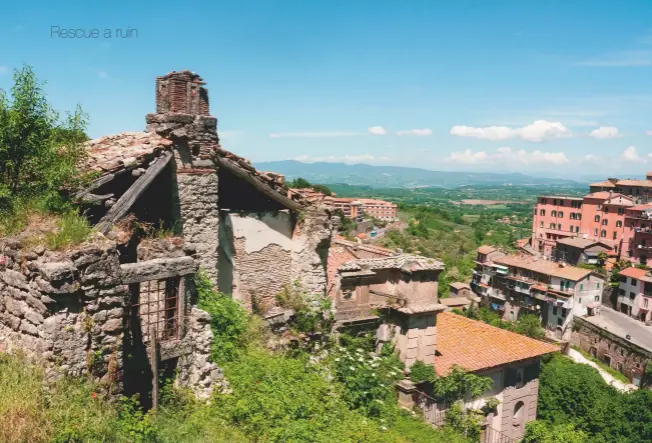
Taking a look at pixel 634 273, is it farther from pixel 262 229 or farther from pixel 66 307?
pixel 66 307

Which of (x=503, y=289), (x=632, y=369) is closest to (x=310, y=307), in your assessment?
(x=632, y=369)

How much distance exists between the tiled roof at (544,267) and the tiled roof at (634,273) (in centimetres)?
398

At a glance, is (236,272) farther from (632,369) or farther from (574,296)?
(574,296)

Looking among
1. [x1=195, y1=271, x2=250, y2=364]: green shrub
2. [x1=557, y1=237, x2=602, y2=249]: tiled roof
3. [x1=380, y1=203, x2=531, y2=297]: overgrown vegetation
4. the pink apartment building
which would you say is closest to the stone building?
[x1=380, y1=203, x2=531, y2=297]: overgrown vegetation

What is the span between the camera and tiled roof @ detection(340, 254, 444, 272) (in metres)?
13.8

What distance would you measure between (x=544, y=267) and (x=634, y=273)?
10.2 meters

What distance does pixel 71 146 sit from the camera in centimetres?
998

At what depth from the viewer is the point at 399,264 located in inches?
554

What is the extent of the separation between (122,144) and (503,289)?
63.8m

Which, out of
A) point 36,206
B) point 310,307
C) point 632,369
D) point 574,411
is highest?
point 36,206

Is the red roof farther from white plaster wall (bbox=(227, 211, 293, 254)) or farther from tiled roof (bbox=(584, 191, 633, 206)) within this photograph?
white plaster wall (bbox=(227, 211, 293, 254))

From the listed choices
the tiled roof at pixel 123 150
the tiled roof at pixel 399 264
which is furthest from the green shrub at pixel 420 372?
the tiled roof at pixel 123 150

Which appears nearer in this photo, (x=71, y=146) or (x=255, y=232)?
(x=71, y=146)

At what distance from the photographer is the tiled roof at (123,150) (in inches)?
419
